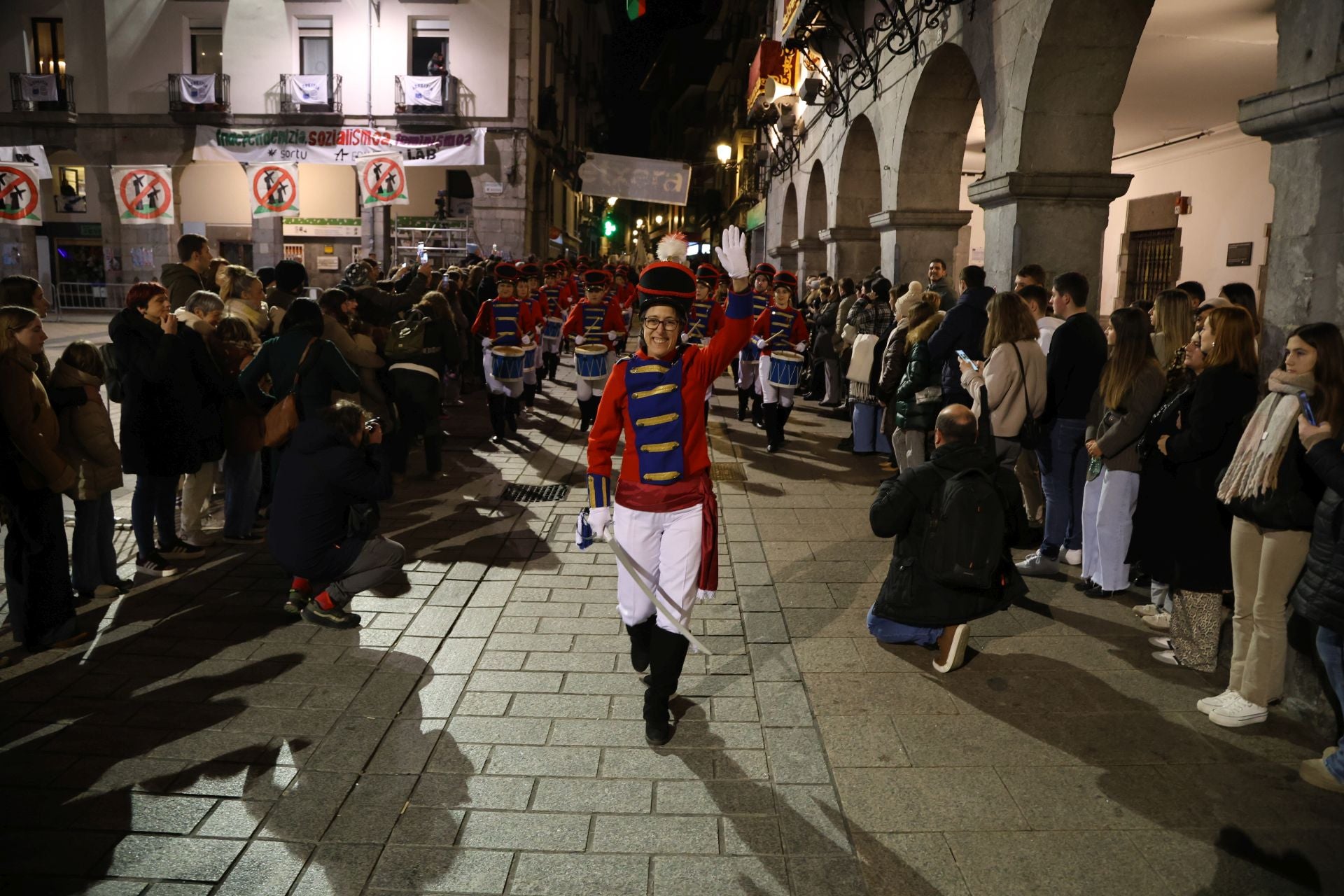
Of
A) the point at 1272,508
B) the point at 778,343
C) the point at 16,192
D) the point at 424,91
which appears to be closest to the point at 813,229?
the point at 778,343

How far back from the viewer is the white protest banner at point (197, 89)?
28.8 meters

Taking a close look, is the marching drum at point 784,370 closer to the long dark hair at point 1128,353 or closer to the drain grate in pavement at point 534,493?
the drain grate in pavement at point 534,493

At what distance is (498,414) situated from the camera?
11969 mm

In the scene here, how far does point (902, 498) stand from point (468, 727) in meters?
2.45

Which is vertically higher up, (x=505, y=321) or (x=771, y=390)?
(x=505, y=321)

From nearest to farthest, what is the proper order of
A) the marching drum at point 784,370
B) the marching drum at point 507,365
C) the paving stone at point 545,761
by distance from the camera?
1. the paving stone at point 545,761
2. the marching drum at point 784,370
3. the marching drum at point 507,365

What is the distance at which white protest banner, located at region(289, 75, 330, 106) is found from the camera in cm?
2892

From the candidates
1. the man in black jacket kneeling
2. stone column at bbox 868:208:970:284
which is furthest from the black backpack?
stone column at bbox 868:208:970:284

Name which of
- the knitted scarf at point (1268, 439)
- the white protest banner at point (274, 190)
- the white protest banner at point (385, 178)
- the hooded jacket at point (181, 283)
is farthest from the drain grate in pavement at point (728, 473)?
the white protest banner at point (385, 178)

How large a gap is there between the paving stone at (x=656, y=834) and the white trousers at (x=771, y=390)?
312 inches

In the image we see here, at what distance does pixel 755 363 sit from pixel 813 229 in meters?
9.71

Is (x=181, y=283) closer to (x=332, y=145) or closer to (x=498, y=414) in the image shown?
(x=498, y=414)

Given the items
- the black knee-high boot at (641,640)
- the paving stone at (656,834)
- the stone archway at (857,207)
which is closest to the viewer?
the paving stone at (656,834)

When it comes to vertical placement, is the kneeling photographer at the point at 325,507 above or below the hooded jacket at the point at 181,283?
below
